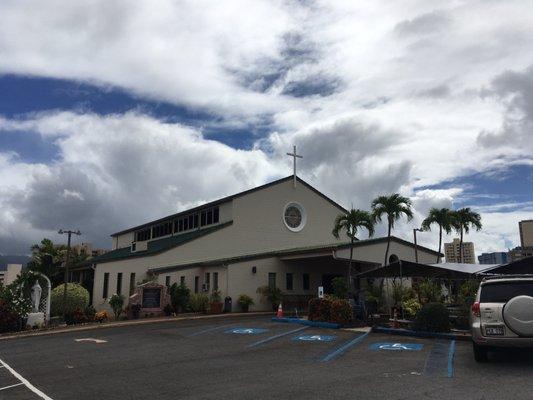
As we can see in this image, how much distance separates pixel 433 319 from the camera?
15523 mm

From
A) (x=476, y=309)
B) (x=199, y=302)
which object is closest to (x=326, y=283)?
(x=199, y=302)

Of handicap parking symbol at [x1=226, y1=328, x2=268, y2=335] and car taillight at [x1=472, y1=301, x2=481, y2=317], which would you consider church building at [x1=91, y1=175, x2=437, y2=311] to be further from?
car taillight at [x1=472, y1=301, x2=481, y2=317]

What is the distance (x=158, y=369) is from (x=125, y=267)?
1039 inches

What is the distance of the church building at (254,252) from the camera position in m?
30.6

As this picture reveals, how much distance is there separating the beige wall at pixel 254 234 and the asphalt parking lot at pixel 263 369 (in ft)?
56.7

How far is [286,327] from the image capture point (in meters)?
19.6

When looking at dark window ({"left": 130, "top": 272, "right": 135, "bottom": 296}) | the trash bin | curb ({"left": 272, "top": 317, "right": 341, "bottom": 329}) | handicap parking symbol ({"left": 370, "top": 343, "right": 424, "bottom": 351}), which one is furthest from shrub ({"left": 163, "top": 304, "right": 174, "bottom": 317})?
handicap parking symbol ({"left": 370, "top": 343, "right": 424, "bottom": 351})

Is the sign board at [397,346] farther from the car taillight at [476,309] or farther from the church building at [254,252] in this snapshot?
the church building at [254,252]

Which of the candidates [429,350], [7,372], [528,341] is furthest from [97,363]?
[528,341]

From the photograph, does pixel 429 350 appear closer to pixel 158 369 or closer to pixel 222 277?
pixel 158 369

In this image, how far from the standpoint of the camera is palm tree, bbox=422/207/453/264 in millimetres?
34688

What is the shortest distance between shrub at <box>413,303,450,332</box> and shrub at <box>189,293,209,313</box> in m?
16.1

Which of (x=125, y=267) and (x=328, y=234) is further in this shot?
(x=328, y=234)

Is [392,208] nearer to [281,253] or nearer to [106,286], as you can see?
[281,253]
